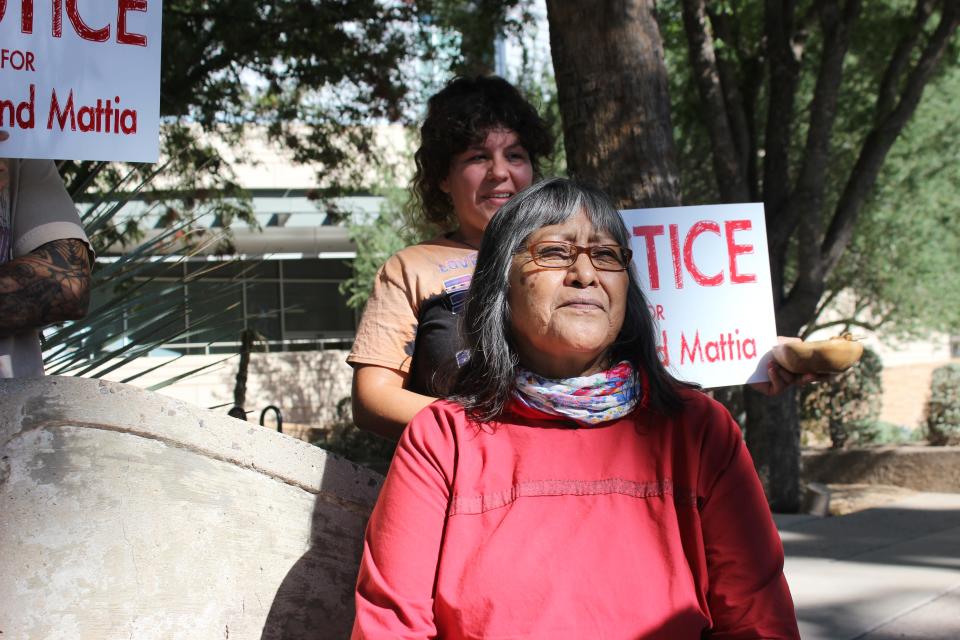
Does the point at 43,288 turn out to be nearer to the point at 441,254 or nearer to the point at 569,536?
the point at 441,254

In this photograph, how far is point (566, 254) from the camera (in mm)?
2170

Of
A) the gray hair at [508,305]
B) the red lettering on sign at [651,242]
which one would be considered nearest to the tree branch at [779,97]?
the red lettering on sign at [651,242]

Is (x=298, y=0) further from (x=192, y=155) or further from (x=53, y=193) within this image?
(x=53, y=193)

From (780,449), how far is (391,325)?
26.0 ft

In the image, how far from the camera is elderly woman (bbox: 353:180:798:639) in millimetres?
1944

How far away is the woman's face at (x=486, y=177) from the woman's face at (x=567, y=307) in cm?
50

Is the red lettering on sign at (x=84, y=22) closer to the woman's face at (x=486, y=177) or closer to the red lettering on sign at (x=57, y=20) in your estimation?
the red lettering on sign at (x=57, y=20)

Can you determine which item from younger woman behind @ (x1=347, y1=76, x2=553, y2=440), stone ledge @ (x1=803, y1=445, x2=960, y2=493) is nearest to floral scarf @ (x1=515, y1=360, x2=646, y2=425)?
younger woman behind @ (x1=347, y1=76, x2=553, y2=440)

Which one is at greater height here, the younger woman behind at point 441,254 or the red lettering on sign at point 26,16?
the red lettering on sign at point 26,16

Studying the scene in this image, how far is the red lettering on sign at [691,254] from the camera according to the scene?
309cm

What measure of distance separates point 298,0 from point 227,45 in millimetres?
722

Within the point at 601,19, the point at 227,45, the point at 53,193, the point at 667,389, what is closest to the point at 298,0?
the point at 227,45

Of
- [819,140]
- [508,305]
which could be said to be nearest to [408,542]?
[508,305]

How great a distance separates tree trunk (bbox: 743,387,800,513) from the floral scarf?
25.9ft
